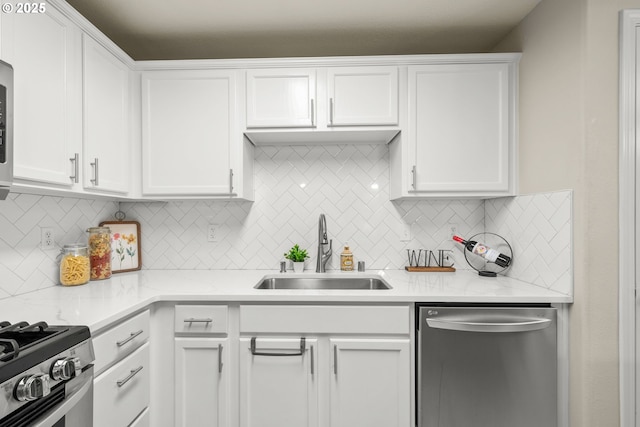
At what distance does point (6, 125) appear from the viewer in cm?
111

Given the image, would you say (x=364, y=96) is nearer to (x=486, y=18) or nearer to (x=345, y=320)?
(x=486, y=18)

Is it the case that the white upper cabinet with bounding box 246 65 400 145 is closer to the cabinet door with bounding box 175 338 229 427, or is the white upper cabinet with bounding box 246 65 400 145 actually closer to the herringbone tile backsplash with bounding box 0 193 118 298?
the herringbone tile backsplash with bounding box 0 193 118 298

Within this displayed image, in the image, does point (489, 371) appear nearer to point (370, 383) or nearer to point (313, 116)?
point (370, 383)

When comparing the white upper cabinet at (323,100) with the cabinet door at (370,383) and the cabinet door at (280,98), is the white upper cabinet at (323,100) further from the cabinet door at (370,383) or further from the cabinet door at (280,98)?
the cabinet door at (370,383)

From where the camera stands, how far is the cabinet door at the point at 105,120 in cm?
170

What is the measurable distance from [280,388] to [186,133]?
4.97 feet

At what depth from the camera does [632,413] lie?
1472 mm

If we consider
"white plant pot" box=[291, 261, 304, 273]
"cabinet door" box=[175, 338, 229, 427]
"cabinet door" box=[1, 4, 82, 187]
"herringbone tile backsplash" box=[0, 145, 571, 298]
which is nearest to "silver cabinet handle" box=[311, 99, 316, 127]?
"herringbone tile backsplash" box=[0, 145, 571, 298]

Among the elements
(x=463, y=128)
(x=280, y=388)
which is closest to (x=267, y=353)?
(x=280, y=388)

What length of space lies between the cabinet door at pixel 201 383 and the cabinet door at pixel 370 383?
1.77ft

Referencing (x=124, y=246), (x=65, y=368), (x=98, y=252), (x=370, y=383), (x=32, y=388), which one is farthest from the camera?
(x=124, y=246)

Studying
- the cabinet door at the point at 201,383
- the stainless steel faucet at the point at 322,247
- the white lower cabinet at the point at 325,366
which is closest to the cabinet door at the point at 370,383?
the white lower cabinet at the point at 325,366

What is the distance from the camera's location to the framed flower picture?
88.2 inches

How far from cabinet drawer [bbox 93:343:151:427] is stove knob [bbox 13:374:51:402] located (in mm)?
380
